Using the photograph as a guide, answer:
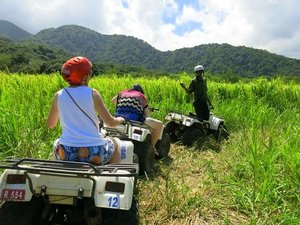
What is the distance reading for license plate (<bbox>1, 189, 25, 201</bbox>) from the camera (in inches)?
104

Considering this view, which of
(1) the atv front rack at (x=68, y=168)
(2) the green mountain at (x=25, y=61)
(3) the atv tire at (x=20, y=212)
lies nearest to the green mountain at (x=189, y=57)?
(2) the green mountain at (x=25, y=61)

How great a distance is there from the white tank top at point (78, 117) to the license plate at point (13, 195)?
0.56 m

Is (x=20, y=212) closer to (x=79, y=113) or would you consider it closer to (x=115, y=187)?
(x=115, y=187)

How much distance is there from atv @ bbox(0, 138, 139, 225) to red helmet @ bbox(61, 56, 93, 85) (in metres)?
0.65

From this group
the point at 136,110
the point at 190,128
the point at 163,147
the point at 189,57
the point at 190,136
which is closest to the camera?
the point at 136,110

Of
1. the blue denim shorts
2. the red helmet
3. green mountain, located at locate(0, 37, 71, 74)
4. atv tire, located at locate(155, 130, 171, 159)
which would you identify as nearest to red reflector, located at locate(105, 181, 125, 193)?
the blue denim shorts

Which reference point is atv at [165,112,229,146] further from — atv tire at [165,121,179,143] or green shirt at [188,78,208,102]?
green shirt at [188,78,208,102]

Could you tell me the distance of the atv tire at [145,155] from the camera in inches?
197

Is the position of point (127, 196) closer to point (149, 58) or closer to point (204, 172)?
point (204, 172)

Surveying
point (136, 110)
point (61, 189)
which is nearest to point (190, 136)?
point (136, 110)

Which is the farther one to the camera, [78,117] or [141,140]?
[141,140]

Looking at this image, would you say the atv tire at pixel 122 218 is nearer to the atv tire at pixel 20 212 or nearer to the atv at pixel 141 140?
the atv tire at pixel 20 212

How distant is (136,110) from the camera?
5.56 metres

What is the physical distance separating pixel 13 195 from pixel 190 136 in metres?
4.98
